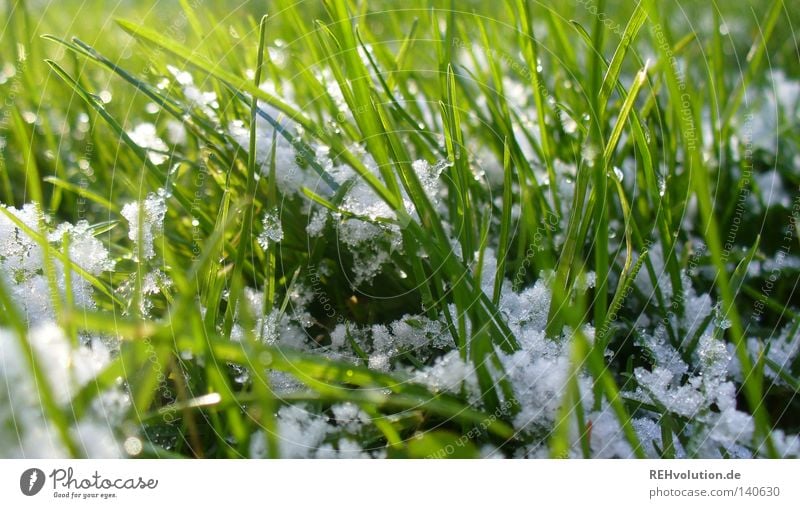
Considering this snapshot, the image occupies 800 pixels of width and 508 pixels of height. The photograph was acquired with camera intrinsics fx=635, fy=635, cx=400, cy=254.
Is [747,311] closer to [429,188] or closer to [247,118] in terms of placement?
[429,188]

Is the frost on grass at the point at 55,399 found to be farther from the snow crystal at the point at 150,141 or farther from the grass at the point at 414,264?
the snow crystal at the point at 150,141

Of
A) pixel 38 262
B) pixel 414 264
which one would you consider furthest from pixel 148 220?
pixel 414 264

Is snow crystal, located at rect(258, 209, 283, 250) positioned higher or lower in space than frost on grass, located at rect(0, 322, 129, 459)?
higher

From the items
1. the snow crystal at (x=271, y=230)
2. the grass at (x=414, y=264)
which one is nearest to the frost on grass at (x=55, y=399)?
the grass at (x=414, y=264)

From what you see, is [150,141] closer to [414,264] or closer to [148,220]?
[148,220]
